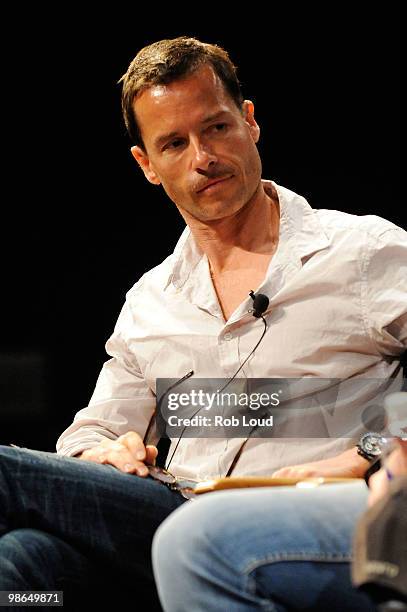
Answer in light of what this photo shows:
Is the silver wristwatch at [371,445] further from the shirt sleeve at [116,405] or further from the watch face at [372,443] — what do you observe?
the shirt sleeve at [116,405]

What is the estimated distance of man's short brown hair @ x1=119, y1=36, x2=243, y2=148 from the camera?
1.97 m

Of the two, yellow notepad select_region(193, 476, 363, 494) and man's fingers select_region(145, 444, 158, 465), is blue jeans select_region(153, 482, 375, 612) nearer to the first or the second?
yellow notepad select_region(193, 476, 363, 494)

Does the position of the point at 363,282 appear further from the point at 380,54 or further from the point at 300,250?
the point at 380,54

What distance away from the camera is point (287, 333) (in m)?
1.81

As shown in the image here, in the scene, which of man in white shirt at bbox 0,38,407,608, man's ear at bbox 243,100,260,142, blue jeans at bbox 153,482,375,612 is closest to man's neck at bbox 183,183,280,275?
man in white shirt at bbox 0,38,407,608

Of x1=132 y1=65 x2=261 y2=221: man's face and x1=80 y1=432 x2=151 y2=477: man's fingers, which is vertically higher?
x1=132 y1=65 x2=261 y2=221: man's face

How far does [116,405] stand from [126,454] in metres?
0.26

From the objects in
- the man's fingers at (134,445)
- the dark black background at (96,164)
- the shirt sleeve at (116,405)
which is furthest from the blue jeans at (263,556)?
the dark black background at (96,164)

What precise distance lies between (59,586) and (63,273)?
137cm

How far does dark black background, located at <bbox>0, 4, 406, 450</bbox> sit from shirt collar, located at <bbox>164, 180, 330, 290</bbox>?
52cm

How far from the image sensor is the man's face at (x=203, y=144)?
1.95m

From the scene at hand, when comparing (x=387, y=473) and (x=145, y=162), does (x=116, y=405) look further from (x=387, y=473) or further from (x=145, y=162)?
(x=387, y=473)

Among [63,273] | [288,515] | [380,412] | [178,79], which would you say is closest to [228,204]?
[178,79]

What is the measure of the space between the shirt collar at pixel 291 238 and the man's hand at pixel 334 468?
44cm
